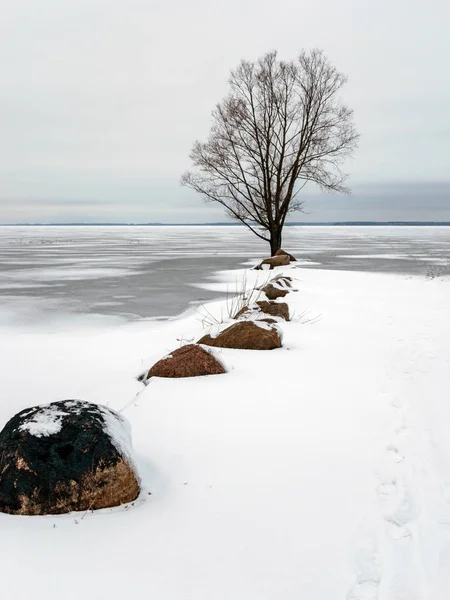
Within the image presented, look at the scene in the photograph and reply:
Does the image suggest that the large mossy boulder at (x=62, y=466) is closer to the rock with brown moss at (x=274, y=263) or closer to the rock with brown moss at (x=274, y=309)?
the rock with brown moss at (x=274, y=309)

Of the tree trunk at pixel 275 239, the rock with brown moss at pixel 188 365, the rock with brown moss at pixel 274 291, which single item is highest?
the tree trunk at pixel 275 239

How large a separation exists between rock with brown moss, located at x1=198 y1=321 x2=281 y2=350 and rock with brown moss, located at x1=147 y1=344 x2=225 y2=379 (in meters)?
1.19

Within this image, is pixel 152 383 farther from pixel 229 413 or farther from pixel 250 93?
pixel 250 93

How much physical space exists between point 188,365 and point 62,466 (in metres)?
2.85

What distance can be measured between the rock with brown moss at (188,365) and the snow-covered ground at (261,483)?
0.61 ft

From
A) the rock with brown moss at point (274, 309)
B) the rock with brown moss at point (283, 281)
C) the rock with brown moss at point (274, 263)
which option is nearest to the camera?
the rock with brown moss at point (274, 309)

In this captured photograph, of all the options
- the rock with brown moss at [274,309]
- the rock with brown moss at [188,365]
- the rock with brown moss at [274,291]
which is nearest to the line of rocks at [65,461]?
the rock with brown moss at [188,365]

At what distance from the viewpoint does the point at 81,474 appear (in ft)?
10.6

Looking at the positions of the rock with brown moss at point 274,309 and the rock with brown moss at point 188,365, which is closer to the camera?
the rock with brown moss at point 188,365

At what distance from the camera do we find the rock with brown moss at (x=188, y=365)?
5941 mm

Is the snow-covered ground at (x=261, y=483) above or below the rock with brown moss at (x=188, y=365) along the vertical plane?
below

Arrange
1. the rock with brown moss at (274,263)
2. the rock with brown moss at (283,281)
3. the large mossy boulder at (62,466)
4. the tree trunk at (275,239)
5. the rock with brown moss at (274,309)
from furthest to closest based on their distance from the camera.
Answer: the tree trunk at (275,239) < the rock with brown moss at (274,263) < the rock with brown moss at (283,281) < the rock with brown moss at (274,309) < the large mossy boulder at (62,466)

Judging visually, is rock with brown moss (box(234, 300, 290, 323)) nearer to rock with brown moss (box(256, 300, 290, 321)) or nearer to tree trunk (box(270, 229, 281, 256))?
rock with brown moss (box(256, 300, 290, 321))

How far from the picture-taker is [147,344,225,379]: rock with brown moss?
5.94 metres
